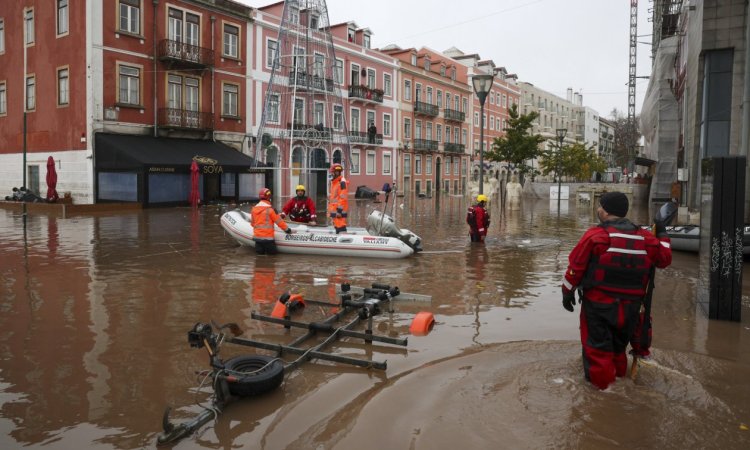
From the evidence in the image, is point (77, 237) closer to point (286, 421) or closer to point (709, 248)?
point (286, 421)

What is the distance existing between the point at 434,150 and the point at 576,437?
5051cm

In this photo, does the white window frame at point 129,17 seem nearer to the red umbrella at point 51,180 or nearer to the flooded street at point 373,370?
the red umbrella at point 51,180

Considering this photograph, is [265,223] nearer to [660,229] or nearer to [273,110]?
[660,229]

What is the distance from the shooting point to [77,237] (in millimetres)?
15758

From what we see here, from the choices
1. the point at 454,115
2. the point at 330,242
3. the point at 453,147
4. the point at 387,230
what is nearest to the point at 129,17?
the point at 330,242

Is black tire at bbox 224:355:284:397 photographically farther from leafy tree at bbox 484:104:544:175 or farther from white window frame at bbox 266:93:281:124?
leafy tree at bbox 484:104:544:175

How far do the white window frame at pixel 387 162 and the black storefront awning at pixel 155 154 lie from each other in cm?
1813

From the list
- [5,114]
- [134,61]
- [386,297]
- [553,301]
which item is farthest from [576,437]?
[5,114]

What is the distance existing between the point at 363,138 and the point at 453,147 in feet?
47.9

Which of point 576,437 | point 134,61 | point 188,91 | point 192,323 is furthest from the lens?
point 188,91

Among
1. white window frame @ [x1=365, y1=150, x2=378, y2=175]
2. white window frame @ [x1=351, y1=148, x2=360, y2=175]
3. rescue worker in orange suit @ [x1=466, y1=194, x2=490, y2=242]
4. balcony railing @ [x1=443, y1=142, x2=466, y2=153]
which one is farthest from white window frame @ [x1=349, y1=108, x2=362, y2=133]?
rescue worker in orange suit @ [x1=466, y1=194, x2=490, y2=242]

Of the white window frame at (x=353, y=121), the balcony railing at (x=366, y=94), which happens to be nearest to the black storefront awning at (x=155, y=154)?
the white window frame at (x=353, y=121)

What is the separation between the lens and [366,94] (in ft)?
143

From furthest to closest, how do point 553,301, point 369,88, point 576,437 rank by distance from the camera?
point 369,88 < point 553,301 < point 576,437
